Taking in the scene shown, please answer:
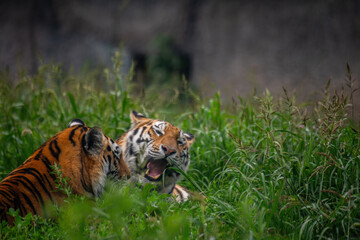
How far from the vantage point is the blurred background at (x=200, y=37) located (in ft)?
25.6

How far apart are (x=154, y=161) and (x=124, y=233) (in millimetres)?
1208

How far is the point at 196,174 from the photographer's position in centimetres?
411

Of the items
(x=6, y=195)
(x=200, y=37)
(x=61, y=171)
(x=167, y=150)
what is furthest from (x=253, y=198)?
(x=200, y=37)

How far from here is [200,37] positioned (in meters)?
11.6

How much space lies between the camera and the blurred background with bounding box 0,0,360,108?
7812mm

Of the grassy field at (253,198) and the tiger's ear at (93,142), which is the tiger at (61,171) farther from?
the grassy field at (253,198)

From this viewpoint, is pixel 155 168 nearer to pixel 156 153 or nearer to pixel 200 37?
pixel 156 153

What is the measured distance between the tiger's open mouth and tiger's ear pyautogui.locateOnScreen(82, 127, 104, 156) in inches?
21.6

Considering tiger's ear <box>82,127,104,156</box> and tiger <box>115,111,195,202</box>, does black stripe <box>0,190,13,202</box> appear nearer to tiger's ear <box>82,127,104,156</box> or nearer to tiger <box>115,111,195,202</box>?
tiger's ear <box>82,127,104,156</box>

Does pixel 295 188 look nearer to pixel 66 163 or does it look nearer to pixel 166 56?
pixel 66 163

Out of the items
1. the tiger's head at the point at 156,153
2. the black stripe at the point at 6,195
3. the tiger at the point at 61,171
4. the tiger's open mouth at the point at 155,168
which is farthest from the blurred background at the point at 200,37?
the black stripe at the point at 6,195

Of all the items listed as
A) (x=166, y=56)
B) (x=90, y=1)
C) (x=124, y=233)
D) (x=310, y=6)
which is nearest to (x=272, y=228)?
(x=124, y=233)

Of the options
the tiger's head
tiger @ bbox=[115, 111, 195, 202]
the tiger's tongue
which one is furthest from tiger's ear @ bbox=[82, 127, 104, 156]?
the tiger's tongue

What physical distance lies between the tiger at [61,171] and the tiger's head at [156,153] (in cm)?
29
